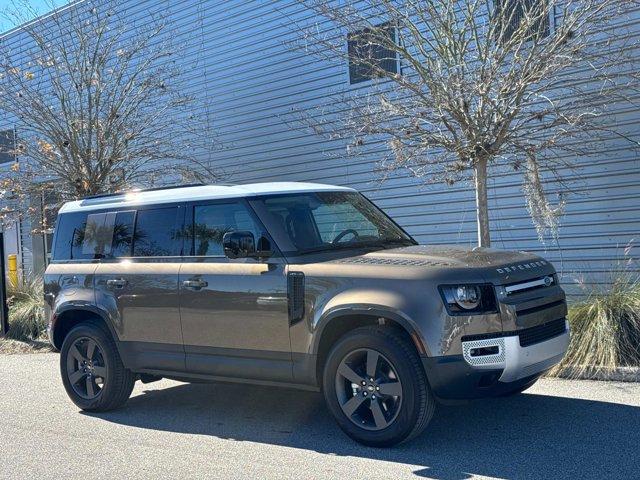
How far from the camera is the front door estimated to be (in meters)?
5.80

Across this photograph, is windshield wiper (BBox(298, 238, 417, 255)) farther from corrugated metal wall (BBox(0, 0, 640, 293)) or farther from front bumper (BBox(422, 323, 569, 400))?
corrugated metal wall (BBox(0, 0, 640, 293))

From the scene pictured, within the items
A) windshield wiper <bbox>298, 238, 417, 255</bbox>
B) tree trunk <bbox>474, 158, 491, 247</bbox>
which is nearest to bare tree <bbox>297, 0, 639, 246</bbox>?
tree trunk <bbox>474, 158, 491, 247</bbox>

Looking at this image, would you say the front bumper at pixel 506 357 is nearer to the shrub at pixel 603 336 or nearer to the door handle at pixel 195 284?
the door handle at pixel 195 284

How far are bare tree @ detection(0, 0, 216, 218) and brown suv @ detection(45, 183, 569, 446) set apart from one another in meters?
5.93

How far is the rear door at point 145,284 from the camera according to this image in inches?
254

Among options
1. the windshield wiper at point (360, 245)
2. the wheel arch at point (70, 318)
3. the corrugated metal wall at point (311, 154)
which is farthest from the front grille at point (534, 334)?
the corrugated metal wall at point (311, 154)

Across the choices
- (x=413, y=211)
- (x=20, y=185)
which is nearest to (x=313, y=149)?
(x=413, y=211)

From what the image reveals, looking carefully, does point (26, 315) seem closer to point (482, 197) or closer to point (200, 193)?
point (200, 193)

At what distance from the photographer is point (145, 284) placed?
6609 mm

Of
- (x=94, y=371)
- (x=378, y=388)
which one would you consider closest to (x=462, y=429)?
(x=378, y=388)

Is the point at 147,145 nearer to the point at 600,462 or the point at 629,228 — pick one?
the point at 629,228

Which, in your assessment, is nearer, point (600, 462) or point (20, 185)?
point (600, 462)

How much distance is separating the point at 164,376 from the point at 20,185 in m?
8.17

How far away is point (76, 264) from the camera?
7.38 metres
